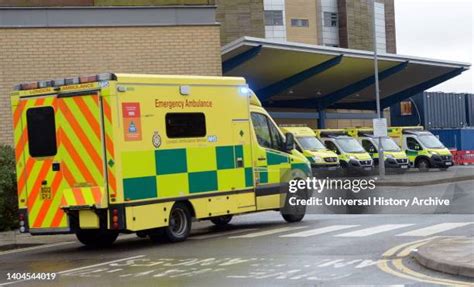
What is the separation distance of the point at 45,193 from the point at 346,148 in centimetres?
2869

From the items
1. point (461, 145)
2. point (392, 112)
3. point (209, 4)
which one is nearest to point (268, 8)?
point (392, 112)

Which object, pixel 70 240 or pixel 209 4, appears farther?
pixel 209 4

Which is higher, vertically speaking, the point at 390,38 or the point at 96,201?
the point at 390,38

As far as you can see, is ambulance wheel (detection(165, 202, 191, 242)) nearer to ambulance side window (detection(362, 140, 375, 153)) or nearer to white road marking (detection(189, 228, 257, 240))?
white road marking (detection(189, 228, 257, 240))

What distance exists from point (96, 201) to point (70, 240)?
3733mm

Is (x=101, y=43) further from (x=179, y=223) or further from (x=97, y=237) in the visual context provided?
(x=179, y=223)

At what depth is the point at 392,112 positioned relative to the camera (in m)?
70.1

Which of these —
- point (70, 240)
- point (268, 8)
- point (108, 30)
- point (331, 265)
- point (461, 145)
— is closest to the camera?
point (331, 265)

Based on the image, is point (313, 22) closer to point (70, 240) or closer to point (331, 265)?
point (70, 240)

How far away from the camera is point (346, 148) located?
4141cm

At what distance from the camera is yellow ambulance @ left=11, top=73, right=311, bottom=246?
13.5 m

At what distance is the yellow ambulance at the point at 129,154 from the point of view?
13508 millimetres

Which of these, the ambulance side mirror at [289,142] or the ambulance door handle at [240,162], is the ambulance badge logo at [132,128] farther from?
the ambulance side mirror at [289,142]

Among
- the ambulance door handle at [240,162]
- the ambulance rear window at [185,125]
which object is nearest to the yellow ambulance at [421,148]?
the ambulance door handle at [240,162]
